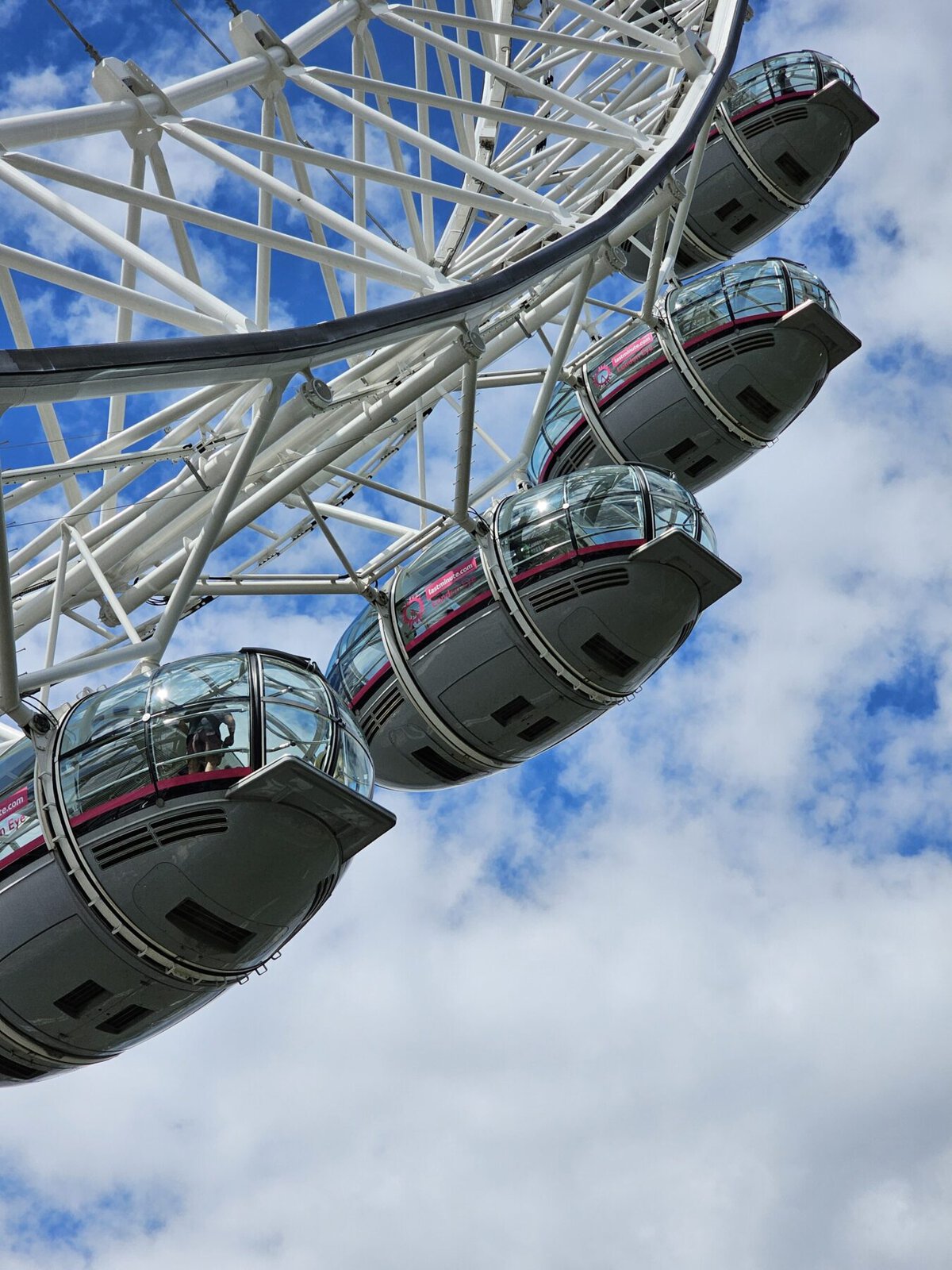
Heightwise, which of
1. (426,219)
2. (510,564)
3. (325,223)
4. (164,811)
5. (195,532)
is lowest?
(164,811)

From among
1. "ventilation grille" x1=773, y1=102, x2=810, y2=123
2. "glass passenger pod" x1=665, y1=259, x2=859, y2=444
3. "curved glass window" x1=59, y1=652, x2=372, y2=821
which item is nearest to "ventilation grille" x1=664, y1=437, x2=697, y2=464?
"glass passenger pod" x1=665, y1=259, x2=859, y2=444

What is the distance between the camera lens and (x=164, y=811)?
527 inches

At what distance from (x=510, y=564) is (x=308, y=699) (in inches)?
156

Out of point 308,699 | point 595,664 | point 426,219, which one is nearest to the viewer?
point 308,699


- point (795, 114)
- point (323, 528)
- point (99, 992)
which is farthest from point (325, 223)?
point (795, 114)

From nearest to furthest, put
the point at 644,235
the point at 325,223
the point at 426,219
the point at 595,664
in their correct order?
the point at 325,223
the point at 595,664
the point at 426,219
the point at 644,235

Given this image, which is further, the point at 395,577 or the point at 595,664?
the point at 395,577

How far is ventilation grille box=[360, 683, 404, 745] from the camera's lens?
1830 centimetres

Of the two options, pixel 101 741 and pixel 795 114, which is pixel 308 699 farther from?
pixel 795 114

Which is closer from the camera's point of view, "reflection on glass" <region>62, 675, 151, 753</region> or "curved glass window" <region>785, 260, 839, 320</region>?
"reflection on glass" <region>62, 675, 151, 753</region>

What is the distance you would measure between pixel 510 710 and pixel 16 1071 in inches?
239

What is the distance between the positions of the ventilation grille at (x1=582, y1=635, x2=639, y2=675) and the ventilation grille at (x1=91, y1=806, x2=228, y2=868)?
5315 millimetres

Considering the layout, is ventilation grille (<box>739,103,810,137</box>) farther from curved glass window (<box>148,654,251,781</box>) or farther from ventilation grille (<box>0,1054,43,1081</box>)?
ventilation grille (<box>0,1054,43,1081</box>)

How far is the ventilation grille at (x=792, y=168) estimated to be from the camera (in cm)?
2784
